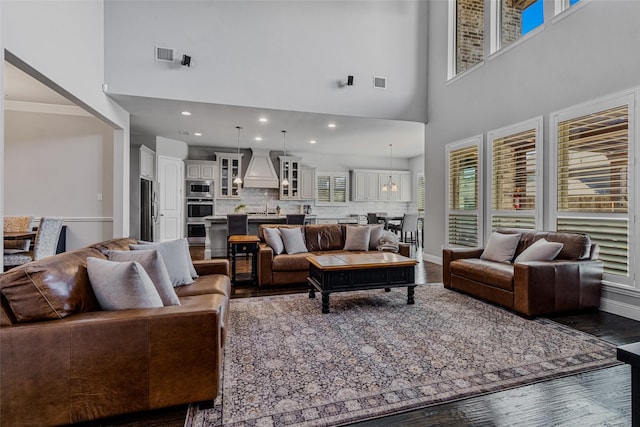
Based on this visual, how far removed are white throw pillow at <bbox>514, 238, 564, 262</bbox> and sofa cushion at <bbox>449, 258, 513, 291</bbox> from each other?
21cm

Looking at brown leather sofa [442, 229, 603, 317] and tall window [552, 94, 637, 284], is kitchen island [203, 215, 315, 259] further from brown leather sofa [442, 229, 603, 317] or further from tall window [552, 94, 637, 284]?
tall window [552, 94, 637, 284]

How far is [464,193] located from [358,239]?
7.13ft

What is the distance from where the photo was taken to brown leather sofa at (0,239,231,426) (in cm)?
143

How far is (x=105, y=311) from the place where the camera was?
166 centimetres

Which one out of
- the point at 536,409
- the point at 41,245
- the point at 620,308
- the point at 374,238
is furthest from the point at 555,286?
the point at 41,245

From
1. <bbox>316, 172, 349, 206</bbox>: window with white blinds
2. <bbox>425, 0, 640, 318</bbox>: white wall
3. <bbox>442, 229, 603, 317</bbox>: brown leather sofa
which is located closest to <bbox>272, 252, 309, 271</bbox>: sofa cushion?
<bbox>442, 229, 603, 317</bbox>: brown leather sofa

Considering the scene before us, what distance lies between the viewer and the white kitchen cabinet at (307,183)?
9.74 m

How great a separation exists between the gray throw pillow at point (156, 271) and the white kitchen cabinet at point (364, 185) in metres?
8.62

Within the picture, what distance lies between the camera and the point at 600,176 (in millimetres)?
3471

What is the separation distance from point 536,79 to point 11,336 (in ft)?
18.5

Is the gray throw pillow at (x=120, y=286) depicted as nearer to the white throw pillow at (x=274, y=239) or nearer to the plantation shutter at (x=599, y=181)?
the white throw pillow at (x=274, y=239)

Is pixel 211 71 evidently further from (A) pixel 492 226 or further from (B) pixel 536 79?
(A) pixel 492 226

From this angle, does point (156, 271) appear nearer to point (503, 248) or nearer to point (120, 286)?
point (120, 286)

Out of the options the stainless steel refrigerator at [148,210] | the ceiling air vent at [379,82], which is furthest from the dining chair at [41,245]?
the ceiling air vent at [379,82]
